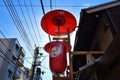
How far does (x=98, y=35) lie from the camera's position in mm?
7652

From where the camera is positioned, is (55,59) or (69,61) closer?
(55,59)

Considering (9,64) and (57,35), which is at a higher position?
(9,64)

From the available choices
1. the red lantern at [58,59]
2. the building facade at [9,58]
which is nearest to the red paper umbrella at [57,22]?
the red lantern at [58,59]

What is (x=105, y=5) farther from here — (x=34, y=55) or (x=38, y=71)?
(x=38, y=71)

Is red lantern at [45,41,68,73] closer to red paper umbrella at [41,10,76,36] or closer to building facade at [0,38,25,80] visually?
red paper umbrella at [41,10,76,36]

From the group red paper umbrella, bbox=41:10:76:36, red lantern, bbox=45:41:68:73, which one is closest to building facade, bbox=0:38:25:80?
red paper umbrella, bbox=41:10:76:36

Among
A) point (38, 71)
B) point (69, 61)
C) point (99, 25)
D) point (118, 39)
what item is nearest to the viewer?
point (118, 39)

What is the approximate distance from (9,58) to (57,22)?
30667 millimetres

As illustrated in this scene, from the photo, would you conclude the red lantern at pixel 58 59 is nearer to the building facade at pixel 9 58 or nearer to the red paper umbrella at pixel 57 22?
the red paper umbrella at pixel 57 22

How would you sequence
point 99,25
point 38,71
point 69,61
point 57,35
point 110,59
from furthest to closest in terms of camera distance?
point 38,71 < point 99,25 < point 57,35 < point 69,61 < point 110,59

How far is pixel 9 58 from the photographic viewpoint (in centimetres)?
3334

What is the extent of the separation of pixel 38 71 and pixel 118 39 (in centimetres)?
2515

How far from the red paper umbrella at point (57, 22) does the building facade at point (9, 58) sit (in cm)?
2463

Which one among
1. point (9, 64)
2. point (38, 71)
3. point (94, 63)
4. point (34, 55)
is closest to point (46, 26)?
point (94, 63)
